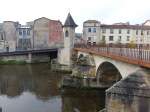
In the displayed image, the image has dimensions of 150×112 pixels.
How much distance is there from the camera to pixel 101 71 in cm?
2662

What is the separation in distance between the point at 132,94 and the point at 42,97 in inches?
488

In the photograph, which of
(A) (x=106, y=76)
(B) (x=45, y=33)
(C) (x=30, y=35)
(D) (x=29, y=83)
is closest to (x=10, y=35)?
(C) (x=30, y=35)

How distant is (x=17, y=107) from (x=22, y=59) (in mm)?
28332

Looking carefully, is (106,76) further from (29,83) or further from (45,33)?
(45,33)

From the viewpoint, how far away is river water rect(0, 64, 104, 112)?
21.1 meters

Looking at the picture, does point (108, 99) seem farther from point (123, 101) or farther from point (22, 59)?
point (22, 59)

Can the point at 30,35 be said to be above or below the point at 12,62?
above

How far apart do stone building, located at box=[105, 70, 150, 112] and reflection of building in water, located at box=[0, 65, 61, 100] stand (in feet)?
35.3

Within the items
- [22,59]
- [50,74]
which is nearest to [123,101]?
[50,74]

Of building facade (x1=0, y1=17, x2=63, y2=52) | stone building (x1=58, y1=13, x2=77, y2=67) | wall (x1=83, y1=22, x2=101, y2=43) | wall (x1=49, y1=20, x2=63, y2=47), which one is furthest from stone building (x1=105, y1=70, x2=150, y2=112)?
wall (x1=49, y1=20, x2=63, y2=47)

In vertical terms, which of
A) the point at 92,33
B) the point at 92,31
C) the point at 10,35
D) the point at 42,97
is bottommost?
the point at 42,97

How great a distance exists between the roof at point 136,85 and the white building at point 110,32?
41.3 meters

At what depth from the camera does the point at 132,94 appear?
46.3ft

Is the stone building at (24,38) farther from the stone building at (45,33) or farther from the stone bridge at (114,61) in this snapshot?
the stone bridge at (114,61)
